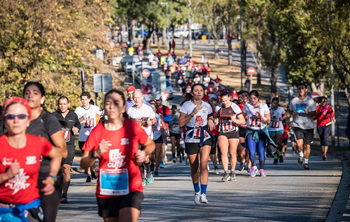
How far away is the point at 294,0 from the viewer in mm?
39188

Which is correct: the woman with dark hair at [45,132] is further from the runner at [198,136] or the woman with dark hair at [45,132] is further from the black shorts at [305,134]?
the black shorts at [305,134]

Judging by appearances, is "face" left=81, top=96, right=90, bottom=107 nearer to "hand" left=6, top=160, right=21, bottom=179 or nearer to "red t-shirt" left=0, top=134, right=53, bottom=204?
"red t-shirt" left=0, top=134, right=53, bottom=204

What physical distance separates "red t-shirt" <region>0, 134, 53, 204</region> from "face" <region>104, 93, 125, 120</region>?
1.01m

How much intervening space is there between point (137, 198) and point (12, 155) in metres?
1.35

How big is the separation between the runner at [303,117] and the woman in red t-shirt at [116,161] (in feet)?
35.3

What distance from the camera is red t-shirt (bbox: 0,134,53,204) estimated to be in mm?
6309

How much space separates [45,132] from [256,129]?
984 cm

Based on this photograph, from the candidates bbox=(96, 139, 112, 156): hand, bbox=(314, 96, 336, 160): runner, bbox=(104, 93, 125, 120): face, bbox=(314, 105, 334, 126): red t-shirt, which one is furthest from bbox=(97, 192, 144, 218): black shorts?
bbox=(314, 105, 334, 126): red t-shirt

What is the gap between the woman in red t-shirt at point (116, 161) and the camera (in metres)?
7.11

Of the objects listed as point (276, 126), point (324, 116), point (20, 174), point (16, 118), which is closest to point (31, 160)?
point (20, 174)

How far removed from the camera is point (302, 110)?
701 inches

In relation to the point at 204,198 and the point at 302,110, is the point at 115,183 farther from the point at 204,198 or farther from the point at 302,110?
the point at 302,110

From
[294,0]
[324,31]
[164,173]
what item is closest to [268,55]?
[294,0]

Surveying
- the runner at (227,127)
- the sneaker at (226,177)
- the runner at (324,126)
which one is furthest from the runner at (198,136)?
the runner at (324,126)
